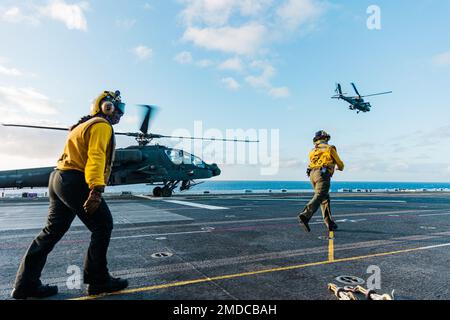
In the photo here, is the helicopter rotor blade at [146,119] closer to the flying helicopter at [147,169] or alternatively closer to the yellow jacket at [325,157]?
the flying helicopter at [147,169]

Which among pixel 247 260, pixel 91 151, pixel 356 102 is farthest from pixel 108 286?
pixel 356 102

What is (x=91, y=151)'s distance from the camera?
112 inches

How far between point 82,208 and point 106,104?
1.28m

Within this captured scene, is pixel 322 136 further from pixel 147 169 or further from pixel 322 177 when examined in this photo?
pixel 147 169

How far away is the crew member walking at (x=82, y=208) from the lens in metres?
2.77

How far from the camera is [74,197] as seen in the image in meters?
2.87

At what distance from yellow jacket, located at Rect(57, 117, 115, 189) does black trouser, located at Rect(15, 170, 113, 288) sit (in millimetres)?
145

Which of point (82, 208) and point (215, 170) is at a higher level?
point (215, 170)

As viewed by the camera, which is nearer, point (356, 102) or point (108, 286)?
point (108, 286)

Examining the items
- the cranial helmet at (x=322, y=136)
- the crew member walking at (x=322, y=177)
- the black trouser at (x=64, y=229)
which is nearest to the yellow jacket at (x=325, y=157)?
the crew member walking at (x=322, y=177)

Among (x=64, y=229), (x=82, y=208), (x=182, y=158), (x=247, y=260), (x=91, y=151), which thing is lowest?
(x=247, y=260)

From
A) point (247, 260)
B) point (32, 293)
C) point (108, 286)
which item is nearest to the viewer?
point (32, 293)
